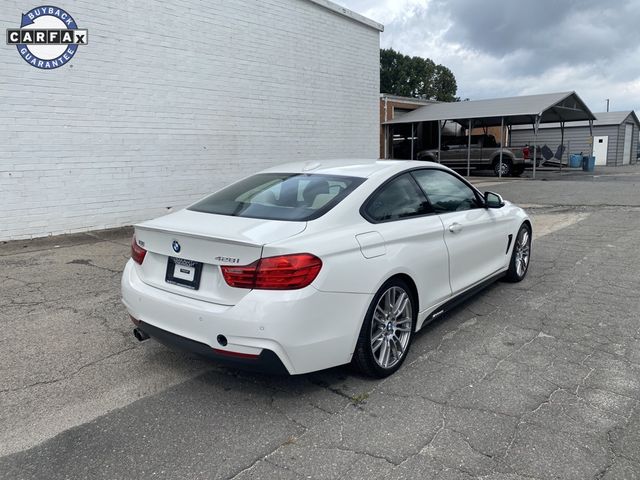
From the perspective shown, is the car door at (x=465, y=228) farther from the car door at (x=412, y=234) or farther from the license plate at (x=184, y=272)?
the license plate at (x=184, y=272)

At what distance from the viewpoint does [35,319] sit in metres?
4.70

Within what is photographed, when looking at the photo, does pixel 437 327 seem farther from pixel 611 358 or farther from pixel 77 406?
pixel 77 406

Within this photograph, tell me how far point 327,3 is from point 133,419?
1262 cm

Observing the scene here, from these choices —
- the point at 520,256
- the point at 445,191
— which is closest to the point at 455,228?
the point at 445,191

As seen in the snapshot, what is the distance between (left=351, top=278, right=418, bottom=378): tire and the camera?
3277 mm

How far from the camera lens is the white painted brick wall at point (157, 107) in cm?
832

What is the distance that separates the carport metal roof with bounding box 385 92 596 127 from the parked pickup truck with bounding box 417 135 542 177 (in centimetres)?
105

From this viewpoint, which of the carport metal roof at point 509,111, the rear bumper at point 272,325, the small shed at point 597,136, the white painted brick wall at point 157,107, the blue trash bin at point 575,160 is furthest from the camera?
the small shed at point 597,136

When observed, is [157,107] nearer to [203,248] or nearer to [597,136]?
[203,248]

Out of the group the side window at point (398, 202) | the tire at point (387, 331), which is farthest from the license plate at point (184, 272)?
the side window at point (398, 202)

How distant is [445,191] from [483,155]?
20588 mm

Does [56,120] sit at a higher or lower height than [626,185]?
higher

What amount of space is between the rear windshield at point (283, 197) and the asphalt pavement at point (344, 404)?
1134 mm

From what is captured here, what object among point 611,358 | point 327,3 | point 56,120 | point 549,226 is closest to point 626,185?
point 549,226
